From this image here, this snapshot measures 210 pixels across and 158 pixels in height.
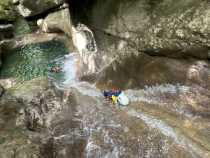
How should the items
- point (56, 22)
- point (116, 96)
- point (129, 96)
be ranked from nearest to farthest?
point (116, 96) < point (129, 96) < point (56, 22)

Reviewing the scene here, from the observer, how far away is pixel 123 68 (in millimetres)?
12945

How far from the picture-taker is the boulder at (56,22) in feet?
90.4

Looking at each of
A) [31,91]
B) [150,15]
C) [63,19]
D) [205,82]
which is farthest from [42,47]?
[205,82]

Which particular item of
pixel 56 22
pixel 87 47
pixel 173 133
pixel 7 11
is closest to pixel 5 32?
pixel 7 11

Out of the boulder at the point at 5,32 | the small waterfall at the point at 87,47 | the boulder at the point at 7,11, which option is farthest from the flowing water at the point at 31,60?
the boulder at the point at 7,11

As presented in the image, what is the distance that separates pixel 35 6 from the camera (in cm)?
3094

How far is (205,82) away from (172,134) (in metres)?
2.07

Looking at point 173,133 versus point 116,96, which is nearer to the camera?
point 173,133

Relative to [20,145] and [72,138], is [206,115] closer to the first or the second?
[72,138]

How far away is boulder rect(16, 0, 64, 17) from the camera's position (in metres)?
30.4

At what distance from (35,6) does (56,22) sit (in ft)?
11.2

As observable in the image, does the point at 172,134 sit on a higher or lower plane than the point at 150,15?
lower

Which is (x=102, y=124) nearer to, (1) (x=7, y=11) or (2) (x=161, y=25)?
(2) (x=161, y=25)

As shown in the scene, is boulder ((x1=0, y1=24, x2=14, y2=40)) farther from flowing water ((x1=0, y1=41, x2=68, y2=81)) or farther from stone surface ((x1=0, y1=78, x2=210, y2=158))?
stone surface ((x1=0, y1=78, x2=210, y2=158))
